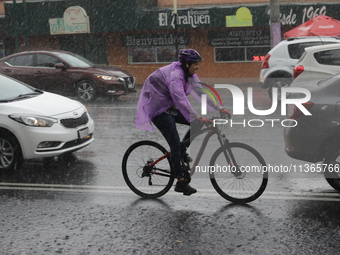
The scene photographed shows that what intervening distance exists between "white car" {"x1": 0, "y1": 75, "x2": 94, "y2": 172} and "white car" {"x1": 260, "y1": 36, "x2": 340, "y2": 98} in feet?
30.2

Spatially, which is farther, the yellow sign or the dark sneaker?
the yellow sign

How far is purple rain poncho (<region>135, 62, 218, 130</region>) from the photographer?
19.9 feet

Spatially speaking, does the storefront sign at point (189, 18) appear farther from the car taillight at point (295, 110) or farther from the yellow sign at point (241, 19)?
the car taillight at point (295, 110)

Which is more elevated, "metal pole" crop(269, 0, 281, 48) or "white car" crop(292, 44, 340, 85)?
"metal pole" crop(269, 0, 281, 48)

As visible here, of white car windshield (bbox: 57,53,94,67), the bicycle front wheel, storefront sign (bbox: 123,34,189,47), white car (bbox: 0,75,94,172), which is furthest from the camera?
storefront sign (bbox: 123,34,189,47)

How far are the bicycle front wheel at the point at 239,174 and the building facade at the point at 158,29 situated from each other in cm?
1751

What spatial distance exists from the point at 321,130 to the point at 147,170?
2025mm

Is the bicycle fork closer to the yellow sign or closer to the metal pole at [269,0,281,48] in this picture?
the metal pole at [269,0,281,48]

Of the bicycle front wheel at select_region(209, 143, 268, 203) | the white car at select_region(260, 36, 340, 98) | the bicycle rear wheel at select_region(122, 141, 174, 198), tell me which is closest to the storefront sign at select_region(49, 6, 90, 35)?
the white car at select_region(260, 36, 340, 98)

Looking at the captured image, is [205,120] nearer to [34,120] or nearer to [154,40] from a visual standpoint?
[34,120]

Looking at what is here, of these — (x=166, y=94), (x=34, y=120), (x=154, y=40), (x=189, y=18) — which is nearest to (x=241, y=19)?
(x=189, y=18)

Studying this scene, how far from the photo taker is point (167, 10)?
24453mm

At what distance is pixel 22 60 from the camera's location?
18.4m

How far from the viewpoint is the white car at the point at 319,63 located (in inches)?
551
